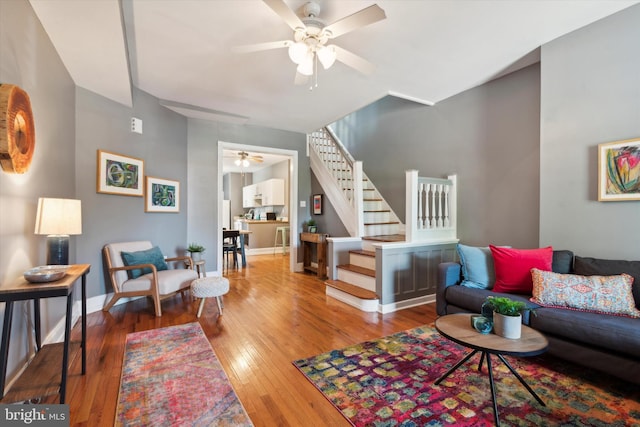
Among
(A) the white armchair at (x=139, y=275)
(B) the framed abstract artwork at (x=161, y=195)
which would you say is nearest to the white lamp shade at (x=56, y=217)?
(A) the white armchair at (x=139, y=275)

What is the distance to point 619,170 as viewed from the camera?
240 centimetres

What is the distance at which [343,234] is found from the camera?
17.0 ft

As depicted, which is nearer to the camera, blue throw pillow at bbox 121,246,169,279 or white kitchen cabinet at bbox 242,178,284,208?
blue throw pillow at bbox 121,246,169,279

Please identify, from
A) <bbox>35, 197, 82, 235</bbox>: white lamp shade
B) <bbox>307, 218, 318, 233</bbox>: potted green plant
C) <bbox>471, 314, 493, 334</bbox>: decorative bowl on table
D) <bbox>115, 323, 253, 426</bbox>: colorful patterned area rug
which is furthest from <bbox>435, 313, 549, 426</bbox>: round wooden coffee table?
<bbox>307, 218, 318, 233</bbox>: potted green plant

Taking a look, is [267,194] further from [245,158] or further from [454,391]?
[454,391]

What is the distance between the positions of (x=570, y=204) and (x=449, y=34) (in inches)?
79.4

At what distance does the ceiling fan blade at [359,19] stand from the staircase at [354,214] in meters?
2.31

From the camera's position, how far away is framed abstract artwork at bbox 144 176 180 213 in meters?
4.07

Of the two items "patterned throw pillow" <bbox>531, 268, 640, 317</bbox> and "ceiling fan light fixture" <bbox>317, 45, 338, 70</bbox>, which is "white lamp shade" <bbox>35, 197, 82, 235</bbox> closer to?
"ceiling fan light fixture" <bbox>317, 45, 338, 70</bbox>

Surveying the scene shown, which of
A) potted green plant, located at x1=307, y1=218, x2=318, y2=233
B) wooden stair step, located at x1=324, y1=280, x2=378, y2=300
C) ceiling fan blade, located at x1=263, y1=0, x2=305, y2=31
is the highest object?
ceiling fan blade, located at x1=263, y1=0, x2=305, y2=31

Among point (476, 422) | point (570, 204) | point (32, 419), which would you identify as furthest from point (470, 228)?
point (32, 419)

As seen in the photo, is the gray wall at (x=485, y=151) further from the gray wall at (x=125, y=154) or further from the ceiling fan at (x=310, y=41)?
the gray wall at (x=125, y=154)

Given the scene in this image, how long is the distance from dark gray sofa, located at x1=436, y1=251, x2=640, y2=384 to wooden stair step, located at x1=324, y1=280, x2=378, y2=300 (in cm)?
118

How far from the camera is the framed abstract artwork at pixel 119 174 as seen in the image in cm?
347
